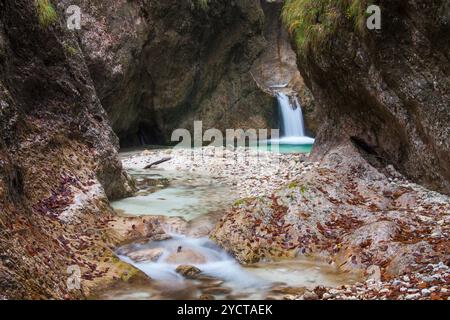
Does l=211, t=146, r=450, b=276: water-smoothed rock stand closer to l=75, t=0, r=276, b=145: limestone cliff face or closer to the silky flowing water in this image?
the silky flowing water

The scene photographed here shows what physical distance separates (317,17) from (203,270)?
6.96 metres

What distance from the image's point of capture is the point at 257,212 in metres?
7.79

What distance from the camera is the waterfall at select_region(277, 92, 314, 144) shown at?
2392 cm

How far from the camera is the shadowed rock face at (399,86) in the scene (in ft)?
25.8

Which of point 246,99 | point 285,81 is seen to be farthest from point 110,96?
point 285,81

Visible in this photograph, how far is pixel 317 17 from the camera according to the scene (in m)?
10.9

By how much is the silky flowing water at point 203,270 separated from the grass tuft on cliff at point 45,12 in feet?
12.8

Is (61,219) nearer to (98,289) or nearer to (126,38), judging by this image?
(98,289)

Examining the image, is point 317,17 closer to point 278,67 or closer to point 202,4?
point 202,4

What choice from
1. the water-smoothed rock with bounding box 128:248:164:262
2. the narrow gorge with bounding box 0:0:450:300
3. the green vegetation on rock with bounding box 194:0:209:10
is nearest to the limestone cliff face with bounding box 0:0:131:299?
the narrow gorge with bounding box 0:0:450:300

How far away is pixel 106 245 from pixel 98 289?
4.53 ft

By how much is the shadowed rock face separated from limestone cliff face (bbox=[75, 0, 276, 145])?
379 inches

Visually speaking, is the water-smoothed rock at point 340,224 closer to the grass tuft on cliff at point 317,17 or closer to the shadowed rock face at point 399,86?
the shadowed rock face at point 399,86

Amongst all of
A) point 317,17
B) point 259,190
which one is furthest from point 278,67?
point 259,190
